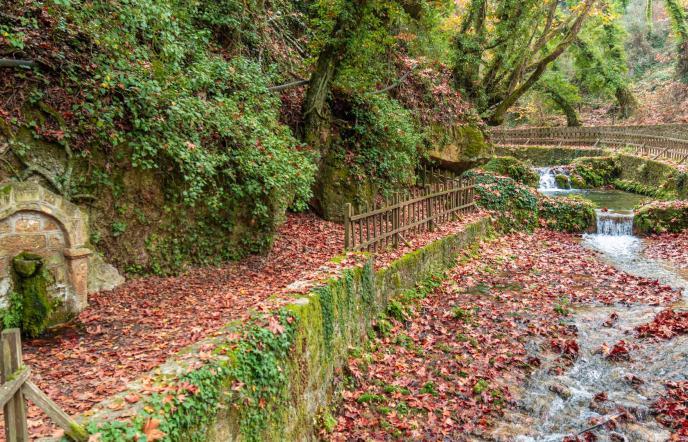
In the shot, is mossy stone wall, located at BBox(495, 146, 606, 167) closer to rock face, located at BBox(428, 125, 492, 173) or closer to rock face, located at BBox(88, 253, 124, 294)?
rock face, located at BBox(428, 125, 492, 173)

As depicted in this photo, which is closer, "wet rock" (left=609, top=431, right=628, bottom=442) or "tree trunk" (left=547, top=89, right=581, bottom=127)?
"wet rock" (left=609, top=431, right=628, bottom=442)

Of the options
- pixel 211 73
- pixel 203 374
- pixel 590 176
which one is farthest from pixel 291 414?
pixel 590 176

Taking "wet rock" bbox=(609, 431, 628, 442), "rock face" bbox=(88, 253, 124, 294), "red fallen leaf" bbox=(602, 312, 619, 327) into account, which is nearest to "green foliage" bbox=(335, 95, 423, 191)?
"red fallen leaf" bbox=(602, 312, 619, 327)

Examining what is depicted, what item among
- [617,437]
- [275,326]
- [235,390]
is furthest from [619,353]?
[235,390]

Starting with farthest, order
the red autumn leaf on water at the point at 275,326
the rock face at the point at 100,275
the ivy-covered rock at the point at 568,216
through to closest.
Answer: the ivy-covered rock at the point at 568,216, the rock face at the point at 100,275, the red autumn leaf on water at the point at 275,326

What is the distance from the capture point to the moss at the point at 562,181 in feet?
79.7

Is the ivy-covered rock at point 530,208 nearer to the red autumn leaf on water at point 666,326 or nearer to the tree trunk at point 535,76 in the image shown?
the tree trunk at point 535,76

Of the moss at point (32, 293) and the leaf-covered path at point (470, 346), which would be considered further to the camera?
the leaf-covered path at point (470, 346)

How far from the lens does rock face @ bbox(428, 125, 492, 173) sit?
13.8 metres

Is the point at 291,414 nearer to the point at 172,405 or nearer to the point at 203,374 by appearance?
the point at 203,374

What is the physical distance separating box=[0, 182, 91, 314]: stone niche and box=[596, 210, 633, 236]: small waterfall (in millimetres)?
16131

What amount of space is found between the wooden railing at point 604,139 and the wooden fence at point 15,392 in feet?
83.9

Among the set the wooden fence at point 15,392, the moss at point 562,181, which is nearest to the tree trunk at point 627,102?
the moss at point 562,181

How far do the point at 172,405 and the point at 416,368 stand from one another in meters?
4.06
